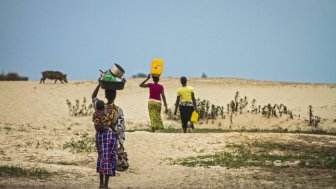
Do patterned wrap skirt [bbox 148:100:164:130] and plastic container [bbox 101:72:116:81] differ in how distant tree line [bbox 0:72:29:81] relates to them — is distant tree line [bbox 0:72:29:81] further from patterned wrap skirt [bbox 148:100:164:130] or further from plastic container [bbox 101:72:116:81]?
plastic container [bbox 101:72:116:81]

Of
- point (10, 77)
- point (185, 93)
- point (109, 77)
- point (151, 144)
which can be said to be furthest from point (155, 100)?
point (10, 77)

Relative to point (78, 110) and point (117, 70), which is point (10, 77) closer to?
point (78, 110)

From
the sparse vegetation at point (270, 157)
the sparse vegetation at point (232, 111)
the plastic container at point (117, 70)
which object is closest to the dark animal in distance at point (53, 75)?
the sparse vegetation at point (232, 111)

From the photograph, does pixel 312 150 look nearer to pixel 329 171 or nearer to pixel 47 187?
pixel 329 171

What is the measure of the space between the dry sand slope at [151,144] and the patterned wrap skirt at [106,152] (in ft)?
2.30

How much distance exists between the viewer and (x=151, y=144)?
14500 mm

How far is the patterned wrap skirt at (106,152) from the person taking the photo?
909 centimetres

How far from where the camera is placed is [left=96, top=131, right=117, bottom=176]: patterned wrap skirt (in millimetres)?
9094

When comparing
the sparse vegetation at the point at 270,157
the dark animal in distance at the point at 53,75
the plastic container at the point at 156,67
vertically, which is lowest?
the sparse vegetation at the point at 270,157

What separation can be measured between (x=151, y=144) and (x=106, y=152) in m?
5.44

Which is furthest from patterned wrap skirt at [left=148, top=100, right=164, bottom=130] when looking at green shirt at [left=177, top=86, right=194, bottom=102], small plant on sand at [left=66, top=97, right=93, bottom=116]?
small plant on sand at [left=66, top=97, right=93, bottom=116]

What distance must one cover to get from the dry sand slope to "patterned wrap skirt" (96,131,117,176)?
70 centimetres

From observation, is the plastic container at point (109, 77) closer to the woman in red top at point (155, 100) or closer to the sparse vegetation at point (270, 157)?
the sparse vegetation at point (270, 157)

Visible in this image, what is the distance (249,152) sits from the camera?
1353cm
